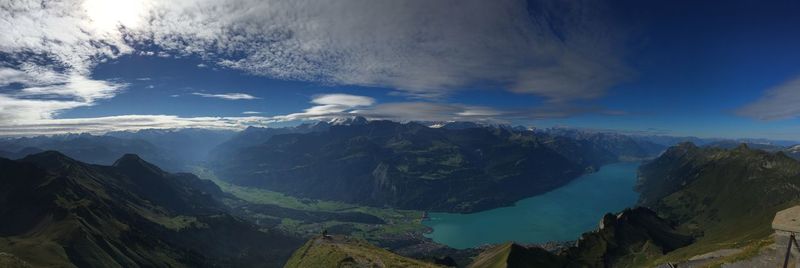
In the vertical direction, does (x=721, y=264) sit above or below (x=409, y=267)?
above

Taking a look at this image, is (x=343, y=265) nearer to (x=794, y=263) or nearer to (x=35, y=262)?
(x=794, y=263)

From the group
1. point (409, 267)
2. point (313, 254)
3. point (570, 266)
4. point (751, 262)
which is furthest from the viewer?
point (570, 266)

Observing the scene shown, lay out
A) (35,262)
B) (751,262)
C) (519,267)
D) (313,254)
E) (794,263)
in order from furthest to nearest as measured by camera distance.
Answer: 1. (35,262)
2. (313,254)
3. (519,267)
4. (751,262)
5. (794,263)

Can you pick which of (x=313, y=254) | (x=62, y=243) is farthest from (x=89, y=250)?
(x=313, y=254)

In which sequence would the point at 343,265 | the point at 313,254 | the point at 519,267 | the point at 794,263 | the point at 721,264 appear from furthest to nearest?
the point at 313,254 → the point at 519,267 → the point at 343,265 → the point at 721,264 → the point at 794,263

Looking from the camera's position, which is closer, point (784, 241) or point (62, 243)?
point (784, 241)

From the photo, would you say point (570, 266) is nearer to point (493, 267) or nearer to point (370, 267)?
point (493, 267)

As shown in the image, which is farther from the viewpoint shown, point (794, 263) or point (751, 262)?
point (751, 262)

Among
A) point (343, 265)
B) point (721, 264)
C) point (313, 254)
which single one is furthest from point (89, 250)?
point (721, 264)

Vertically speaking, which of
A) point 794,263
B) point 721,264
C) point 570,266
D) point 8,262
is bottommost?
point 570,266
